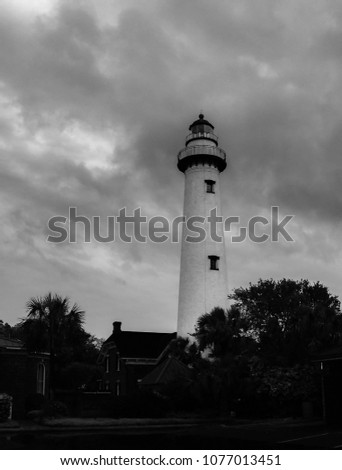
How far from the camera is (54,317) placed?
3547 centimetres

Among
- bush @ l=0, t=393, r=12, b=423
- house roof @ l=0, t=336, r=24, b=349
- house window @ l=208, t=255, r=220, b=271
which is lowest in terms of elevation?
bush @ l=0, t=393, r=12, b=423

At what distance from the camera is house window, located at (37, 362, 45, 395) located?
1415 inches

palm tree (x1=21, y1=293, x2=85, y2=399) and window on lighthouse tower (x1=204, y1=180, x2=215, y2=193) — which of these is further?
window on lighthouse tower (x1=204, y1=180, x2=215, y2=193)

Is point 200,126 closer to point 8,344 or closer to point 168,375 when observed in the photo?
point 168,375

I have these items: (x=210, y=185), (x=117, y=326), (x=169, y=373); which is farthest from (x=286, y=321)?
(x=117, y=326)

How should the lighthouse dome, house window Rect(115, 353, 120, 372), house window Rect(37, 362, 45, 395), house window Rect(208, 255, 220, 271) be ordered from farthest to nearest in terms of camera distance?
1. house window Rect(115, 353, 120, 372)
2. the lighthouse dome
3. house window Rect(208, 255, 220, 271)
4. house window Rect(37, 362, 45, 395)

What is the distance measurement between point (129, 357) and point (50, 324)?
14701 mm

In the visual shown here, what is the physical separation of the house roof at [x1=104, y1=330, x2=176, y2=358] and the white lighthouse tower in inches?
292

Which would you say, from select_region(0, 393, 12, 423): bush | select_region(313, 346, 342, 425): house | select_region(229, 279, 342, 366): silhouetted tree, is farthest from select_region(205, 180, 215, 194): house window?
select_region(0, 393, 12, 423): bush

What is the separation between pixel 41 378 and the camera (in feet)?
119

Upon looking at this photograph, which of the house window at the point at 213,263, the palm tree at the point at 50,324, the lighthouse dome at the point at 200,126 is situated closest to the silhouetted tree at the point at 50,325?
the palm tree at the point at 50,324

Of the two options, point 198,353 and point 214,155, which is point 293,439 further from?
point 214,155

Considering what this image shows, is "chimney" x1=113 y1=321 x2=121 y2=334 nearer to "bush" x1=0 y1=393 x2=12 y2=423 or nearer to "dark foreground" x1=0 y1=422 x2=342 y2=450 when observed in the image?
"bush" x1=0 y1=393 x2=12 y2=423
